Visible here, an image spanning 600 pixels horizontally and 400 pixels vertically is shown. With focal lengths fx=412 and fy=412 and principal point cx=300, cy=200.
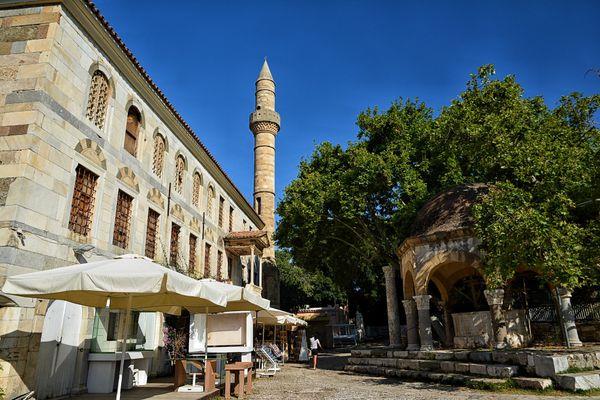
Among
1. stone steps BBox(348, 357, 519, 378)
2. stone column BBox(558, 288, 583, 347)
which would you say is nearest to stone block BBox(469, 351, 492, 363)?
stone steps BBox(348, 357, 519, 378)

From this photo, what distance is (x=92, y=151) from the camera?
10633 mm

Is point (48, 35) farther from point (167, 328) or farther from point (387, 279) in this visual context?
point (387, 279)

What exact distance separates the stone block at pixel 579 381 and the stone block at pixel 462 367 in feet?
7.88

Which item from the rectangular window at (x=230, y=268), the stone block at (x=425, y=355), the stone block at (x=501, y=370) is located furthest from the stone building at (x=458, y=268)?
the rectangular window at (x=230, y=268)

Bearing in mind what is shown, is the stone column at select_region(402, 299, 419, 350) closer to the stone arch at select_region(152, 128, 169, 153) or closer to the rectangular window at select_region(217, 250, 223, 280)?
the rectangular window at select_region(217, 250, 223, 280)

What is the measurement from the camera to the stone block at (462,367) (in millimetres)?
10359

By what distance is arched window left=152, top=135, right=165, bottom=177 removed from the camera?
14742mm

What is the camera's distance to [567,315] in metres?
11.8

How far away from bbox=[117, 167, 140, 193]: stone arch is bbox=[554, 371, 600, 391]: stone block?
11855 millimetres

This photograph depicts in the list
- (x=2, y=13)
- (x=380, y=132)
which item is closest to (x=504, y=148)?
(x=380, y=132)

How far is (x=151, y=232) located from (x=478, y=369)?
10.7 meters

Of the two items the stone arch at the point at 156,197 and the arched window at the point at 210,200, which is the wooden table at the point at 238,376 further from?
the arched window at the point at 210,200

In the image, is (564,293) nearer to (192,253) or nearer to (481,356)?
(481,356)

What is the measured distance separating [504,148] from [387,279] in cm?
791
